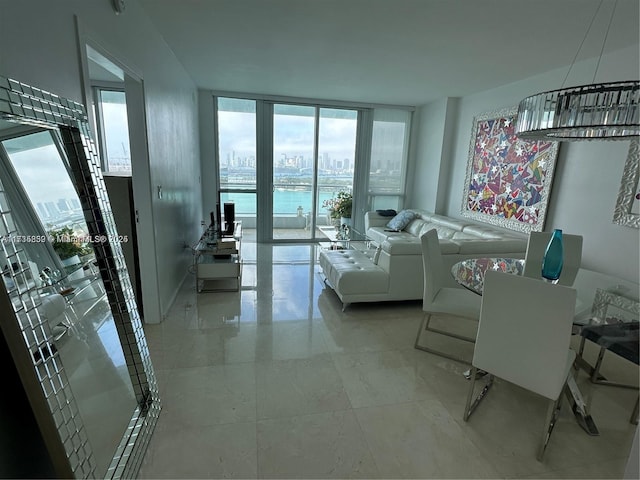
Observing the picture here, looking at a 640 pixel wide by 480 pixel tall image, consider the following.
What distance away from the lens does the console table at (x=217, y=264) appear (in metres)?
3.55

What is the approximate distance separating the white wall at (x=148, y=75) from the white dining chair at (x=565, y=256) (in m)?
2.92

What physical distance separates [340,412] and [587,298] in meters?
1.65

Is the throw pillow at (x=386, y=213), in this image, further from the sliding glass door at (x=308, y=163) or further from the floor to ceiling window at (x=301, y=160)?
the sliding glass door at (x=308, y=163)

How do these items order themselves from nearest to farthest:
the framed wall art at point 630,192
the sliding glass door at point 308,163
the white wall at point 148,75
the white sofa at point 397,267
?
1. the white wall at point 148,75
2. the framed wall art at point 630,192
3. the white sofa at point 397,267
4. the sliding glass door at point 308,163

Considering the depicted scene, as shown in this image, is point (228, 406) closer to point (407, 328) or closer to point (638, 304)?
point (407, 328)

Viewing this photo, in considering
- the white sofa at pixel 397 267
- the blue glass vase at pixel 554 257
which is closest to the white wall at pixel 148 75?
the white sofa at pixel 397 267

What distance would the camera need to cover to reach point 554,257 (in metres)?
1.98

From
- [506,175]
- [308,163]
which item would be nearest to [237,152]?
[308,163]

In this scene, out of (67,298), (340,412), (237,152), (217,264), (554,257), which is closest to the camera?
(67,298)

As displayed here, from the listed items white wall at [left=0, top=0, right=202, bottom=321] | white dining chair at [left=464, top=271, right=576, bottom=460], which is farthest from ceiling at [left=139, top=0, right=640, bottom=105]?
white dining chair at [left=464, top=271, right=576, bottom=460]

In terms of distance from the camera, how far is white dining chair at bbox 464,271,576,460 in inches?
57.6

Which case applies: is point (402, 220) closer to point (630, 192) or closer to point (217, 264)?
point (630, 192)

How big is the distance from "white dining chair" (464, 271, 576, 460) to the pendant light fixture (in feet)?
2.90

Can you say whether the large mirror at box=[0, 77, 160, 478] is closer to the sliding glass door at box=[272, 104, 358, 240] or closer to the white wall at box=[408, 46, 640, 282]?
the white wall at box=[408, 46, 640, 282]
